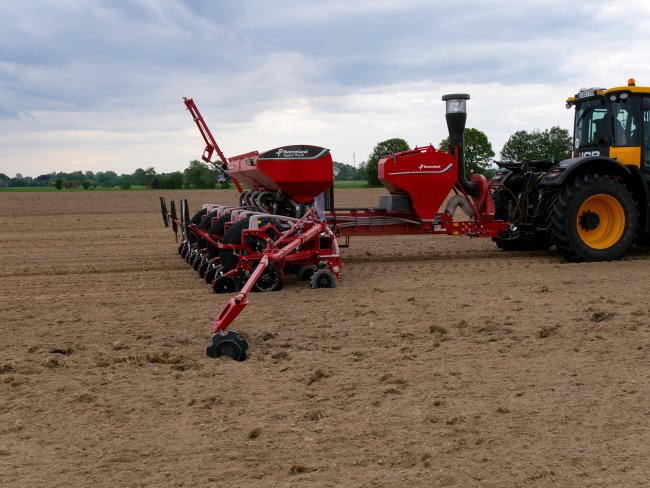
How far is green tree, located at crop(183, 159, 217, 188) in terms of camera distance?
49.9m

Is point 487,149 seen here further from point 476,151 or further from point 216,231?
point 216,231

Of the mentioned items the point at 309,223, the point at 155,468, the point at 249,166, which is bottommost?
the point at 155,468

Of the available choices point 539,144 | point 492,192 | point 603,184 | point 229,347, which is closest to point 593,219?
point 603,184

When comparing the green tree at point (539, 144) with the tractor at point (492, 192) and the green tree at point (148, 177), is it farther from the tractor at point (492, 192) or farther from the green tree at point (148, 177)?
the green tree at point (148, 177)

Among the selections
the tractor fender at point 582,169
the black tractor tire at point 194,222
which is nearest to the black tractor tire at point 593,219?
the tractor fender at point 582,169

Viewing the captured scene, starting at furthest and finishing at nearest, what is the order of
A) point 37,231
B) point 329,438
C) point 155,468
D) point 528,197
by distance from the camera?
point 37,231 → point 528,197 → point 329,438 → point 155,468

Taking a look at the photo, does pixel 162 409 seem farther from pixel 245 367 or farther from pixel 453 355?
pixel 453 355

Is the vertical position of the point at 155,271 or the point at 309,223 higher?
the point at 309,223

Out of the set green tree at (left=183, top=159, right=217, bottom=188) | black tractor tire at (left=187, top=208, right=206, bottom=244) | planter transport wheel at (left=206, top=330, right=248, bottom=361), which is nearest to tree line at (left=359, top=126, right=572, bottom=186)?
black tractor tire at (left=187, top=208, right=206, bottom=244)

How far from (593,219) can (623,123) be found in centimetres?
135

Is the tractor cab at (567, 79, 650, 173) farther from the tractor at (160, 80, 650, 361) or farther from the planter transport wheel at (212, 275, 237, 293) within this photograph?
the planter transport wheel at (212, 275, 237, 293)

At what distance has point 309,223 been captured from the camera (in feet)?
27.2

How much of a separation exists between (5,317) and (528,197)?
7.17 meters

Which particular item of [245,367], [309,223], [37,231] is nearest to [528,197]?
[309,223]
